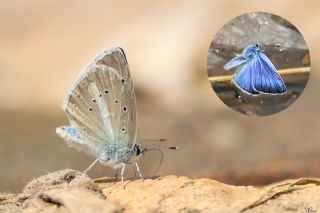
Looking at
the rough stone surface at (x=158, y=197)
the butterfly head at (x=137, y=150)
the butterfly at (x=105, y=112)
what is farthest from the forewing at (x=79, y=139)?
the rough stone surface at (x=158, y=197)

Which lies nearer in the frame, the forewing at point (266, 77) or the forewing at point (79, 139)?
the forewing at point (79, 139)

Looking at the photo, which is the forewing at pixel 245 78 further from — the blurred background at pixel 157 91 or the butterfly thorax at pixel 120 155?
the blurred background at pixel 157 91

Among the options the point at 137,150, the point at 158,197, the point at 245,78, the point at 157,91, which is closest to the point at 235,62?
the point at 245,78

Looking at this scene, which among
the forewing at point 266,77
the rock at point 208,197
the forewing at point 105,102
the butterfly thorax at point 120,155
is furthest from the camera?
the forewing at point 266,77

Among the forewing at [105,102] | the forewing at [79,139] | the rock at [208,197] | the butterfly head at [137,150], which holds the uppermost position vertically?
the forewing at [105,102]

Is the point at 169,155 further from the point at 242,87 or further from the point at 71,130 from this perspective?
the point at 71,130

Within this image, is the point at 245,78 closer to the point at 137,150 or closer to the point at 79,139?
the point at 137,150
